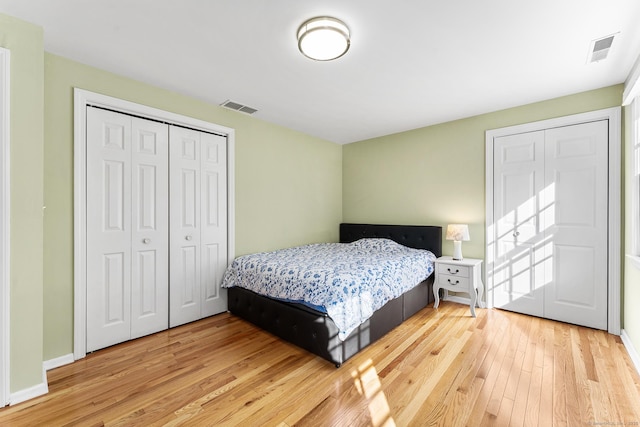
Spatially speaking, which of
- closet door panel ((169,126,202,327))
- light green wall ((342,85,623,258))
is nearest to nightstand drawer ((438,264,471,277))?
light green wall ((342,85,623,258))

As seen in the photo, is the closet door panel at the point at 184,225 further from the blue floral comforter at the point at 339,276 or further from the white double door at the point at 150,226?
the blue floral comforter at the point at 339,276

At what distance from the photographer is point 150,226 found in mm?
2717

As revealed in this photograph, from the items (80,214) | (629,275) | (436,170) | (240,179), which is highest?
(436,170)

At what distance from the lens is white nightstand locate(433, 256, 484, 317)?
3.14 metres

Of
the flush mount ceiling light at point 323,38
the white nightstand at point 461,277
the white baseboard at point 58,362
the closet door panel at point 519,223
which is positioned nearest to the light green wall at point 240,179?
the white baseboard at point 58,362

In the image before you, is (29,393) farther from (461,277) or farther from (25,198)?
(461,277)

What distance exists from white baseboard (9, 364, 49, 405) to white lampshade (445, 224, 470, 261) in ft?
12.5

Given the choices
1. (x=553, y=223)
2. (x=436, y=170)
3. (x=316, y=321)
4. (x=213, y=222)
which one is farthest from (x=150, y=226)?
(x=553, y=223)

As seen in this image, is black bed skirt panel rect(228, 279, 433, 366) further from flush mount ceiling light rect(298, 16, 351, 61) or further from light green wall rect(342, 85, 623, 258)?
flush mount ceiling light rect(298, 16, 351, 61)

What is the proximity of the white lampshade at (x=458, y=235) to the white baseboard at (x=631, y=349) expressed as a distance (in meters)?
1.46

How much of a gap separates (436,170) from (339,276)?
235cm

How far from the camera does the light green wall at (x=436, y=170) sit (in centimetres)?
315

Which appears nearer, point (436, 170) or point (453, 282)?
point (453, 282)

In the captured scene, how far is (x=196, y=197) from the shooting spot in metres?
3.05
